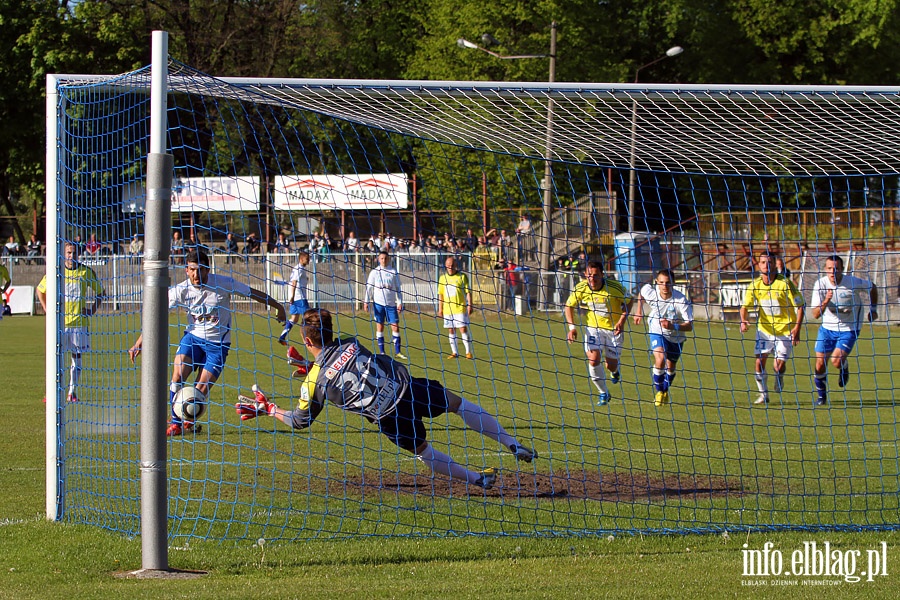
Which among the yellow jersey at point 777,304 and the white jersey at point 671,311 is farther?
the yellow jersey at point 777,304

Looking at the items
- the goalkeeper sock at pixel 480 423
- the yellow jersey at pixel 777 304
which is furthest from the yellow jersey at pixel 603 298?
the goalkeeper sock at pixel 480 423

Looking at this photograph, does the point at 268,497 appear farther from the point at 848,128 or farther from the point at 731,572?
the point at 848,128

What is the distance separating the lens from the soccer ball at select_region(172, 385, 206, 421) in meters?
8.12

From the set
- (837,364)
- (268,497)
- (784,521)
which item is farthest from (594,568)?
(837,364)

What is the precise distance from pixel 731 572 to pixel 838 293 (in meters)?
8.00

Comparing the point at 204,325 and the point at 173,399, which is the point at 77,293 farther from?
the point at 204,325

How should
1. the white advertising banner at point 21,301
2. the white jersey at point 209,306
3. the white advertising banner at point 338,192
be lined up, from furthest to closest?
the white advertising banner at point 21,301, the white jersey at point 209,306, the white advertising banner at point 338,192

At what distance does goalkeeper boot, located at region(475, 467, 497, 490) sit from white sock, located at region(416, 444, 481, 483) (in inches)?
2.0

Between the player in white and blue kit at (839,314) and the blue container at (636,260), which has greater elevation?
the blue container at (636,260)

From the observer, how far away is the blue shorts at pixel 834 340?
1231 centimetres

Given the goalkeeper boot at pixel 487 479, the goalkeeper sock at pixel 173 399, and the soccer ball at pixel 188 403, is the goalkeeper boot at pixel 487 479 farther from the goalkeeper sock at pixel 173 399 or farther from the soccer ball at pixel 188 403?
the goalkeeper sock at pixel 173 399

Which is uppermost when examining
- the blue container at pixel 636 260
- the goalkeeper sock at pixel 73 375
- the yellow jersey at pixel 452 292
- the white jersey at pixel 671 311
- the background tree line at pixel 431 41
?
the background tree line at pixel 431 41

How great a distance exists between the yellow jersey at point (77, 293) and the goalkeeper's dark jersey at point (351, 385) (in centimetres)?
162

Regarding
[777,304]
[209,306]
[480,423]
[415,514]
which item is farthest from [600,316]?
[415,514]
